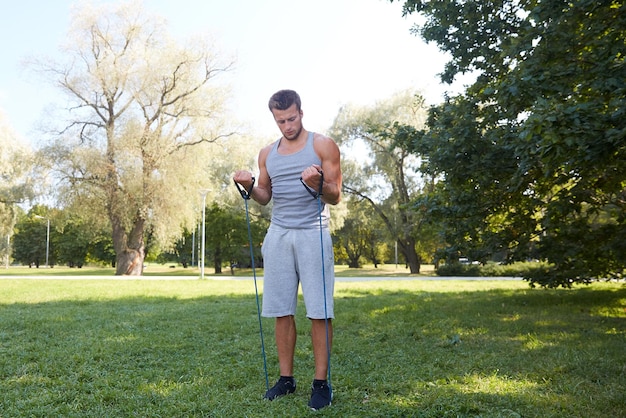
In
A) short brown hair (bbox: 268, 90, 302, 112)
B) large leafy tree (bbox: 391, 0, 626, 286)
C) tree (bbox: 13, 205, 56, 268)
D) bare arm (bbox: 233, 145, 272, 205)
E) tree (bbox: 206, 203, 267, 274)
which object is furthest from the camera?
tree (bbox: 13, 205, 56, 268)

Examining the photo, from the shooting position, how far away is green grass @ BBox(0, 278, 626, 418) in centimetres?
315

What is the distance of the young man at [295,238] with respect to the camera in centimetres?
332

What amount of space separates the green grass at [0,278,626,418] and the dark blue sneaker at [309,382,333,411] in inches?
2.9

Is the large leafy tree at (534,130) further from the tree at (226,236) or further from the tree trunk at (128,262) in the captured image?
the tree at (226,236)

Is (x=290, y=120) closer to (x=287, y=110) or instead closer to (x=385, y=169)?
(x=287, y=110)

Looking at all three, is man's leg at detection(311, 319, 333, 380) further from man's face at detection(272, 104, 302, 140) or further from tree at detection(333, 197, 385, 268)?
tree at detection(333, 197, 385, 268)

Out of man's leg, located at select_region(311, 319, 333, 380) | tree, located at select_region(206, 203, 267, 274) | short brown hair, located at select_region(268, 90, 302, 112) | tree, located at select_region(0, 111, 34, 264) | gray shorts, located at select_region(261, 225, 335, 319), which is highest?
tree, located at select_region(0, 111, 34, 264)

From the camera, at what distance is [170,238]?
22.6m

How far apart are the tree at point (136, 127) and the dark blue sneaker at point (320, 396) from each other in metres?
19.7

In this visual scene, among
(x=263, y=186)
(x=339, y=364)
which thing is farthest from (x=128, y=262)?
(x=263, y=186)

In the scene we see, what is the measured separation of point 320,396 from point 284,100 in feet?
6.11

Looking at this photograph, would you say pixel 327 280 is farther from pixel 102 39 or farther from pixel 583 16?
pixel 102 39

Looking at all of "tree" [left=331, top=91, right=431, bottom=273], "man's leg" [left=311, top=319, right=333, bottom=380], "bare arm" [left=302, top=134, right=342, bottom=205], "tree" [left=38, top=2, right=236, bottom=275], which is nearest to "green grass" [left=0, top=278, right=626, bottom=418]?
"man's leg" [left=311, top=319, right=333, bottom=380]

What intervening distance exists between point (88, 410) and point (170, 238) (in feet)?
66.0
